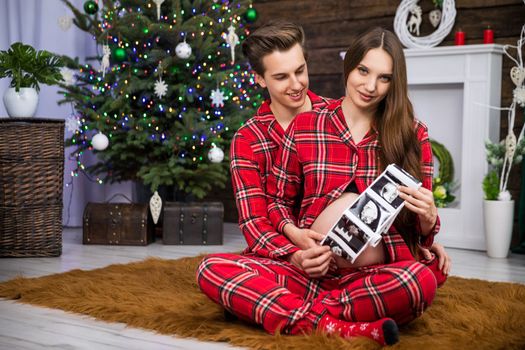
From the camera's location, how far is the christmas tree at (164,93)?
3934mm

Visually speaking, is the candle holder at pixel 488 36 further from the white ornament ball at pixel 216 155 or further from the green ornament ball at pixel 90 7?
the green ornament ball at pixel 90 7

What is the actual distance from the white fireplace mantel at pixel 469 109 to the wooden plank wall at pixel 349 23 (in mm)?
167

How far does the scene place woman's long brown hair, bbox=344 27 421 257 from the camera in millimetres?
1985

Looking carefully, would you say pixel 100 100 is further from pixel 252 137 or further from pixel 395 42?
pixel 395 42

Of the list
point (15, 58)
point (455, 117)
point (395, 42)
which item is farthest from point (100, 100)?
point (395, 42)

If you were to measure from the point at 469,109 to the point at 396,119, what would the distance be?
7.34 ft

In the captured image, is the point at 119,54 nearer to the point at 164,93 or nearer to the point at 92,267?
the point at 164,93

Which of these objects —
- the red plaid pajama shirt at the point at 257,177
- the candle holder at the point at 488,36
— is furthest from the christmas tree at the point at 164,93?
the red plaid pajama shirt at the point at 257,177

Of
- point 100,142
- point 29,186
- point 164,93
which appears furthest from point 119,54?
point 29,186

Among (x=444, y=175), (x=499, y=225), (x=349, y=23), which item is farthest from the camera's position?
(x=349, y=23)

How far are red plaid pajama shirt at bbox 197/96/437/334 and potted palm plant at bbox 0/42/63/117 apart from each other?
177cm

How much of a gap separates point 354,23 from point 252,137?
261 cm

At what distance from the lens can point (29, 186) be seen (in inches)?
138

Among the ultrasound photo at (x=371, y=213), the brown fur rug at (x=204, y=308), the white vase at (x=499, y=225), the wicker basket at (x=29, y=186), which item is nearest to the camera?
the ultrasound photo at (x=371, y=213)
